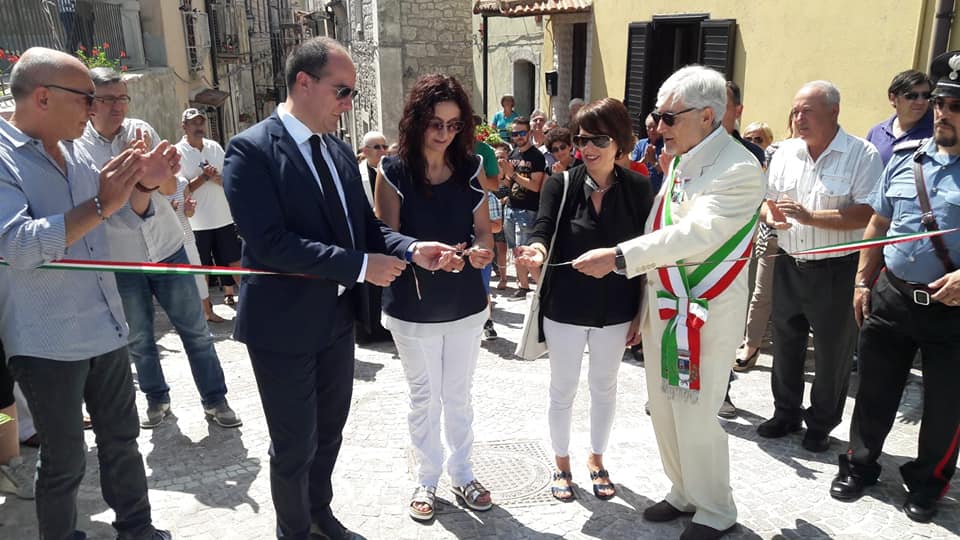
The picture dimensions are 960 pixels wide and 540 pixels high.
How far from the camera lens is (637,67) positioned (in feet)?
A: 32.7

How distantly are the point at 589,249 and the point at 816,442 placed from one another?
6.62ft

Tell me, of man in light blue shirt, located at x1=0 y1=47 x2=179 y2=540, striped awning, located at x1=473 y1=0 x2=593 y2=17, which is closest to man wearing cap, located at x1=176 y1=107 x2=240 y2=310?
man in light blue shirt, located at x1=0 y1=47 x2=179 y2=540

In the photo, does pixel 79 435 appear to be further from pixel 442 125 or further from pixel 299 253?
pixel 442 125

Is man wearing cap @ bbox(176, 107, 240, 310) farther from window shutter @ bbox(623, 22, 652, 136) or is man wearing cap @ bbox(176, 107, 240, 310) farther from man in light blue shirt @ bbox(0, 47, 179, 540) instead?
window shutter @ bbox(623, 22, 652, 136)

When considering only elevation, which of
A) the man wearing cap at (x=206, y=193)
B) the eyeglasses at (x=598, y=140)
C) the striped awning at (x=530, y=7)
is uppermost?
the striped awning at (x=530, y=7)

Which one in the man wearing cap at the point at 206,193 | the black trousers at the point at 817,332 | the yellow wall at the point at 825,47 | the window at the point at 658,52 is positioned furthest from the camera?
the window at the point at 658,52

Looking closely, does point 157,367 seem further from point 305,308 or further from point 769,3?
point 769,3

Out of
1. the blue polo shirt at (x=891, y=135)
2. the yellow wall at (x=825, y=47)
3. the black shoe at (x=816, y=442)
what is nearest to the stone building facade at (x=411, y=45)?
the yellow wall at (x=825, y=47)

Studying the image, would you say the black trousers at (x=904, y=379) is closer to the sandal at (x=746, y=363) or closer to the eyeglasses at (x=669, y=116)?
the eyeglasses at (x=669, y=116)

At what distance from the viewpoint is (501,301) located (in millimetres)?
7613

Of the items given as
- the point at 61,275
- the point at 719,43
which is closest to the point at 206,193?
the point at 61,275

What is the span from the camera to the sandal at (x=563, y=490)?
3707 millimetres

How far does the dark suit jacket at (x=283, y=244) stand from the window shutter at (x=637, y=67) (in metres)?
7.51

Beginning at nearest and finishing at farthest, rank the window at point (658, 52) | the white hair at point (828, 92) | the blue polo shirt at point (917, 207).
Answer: the blue polo shirt at point (917, 207)
the white hair at point (828, 92)
the window at point (658, 52)
